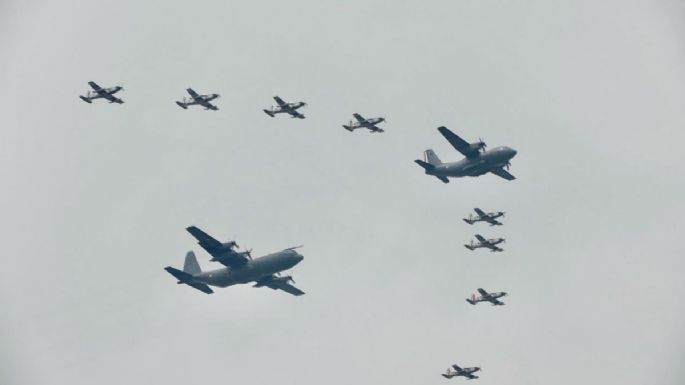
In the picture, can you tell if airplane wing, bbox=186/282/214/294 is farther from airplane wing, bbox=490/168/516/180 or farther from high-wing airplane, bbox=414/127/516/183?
airplane wing, bbox=490/168/516/180

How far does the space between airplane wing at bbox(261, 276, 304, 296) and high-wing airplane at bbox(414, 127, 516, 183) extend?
23.4 metres

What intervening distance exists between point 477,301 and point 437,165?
21190mm

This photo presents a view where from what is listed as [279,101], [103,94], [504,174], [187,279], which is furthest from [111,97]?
[504,174]

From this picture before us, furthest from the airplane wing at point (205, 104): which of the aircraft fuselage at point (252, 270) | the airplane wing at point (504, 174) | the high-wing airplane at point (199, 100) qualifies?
the airplane wing at point (504, 174)

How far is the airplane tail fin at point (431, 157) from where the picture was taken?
178125mm

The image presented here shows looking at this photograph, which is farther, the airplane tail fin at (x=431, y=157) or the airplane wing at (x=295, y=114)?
the airplane tail fin at (x=431, y=157)

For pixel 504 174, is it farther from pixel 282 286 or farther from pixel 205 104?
pixel 205 104

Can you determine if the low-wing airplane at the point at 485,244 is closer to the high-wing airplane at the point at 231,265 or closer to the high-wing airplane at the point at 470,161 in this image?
the high-wing airplane at the point at 470,161

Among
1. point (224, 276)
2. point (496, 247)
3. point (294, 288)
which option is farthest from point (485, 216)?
point (224, 276)

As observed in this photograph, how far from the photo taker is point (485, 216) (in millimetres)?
178500

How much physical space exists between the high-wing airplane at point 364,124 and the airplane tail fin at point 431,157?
10.8 meters

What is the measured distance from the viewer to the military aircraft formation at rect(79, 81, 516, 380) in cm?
15062

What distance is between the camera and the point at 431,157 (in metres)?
179

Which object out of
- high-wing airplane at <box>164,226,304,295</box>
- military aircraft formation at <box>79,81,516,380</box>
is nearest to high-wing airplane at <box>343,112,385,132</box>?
military aircraft formation at <box>79,81,516,380</box>
